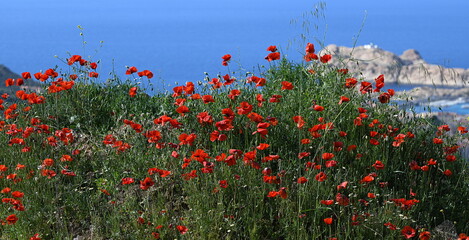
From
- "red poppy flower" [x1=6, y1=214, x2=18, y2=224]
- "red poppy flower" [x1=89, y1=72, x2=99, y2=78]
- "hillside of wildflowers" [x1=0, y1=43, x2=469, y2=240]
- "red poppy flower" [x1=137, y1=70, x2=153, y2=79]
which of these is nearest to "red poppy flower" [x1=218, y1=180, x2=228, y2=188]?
"hillside of wildflowers" [x1=0, y1=43, x2=469, y2=240]

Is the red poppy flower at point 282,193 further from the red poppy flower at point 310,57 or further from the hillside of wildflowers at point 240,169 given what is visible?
the red poppy flower at point 310,57

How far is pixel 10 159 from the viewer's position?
505 cm

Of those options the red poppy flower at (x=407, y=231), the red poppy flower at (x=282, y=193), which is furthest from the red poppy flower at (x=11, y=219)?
the red poppy flower at (x=407, y=231)

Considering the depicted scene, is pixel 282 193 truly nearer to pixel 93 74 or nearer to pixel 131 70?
pixel 131 70

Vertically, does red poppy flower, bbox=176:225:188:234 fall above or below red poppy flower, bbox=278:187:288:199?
below

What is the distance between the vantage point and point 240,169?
4145 mm

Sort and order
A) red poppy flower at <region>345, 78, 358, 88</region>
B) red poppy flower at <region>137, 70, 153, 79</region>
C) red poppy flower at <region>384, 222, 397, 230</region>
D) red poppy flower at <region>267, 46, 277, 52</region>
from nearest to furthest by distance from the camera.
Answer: red poppy flower at <region>384, 222, 397, 230</region>, red poppy flower at <region>345, 78, 358, 88</region>, red poppy flower at <region>267, 46, 277, 52</region>, red poppy flower at <region>137, 70, 153, 79</region>

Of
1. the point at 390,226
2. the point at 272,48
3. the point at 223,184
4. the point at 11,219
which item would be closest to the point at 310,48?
the point at 272,48

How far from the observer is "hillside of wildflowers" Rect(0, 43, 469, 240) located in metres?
3.88

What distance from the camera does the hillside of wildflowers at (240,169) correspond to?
388cm

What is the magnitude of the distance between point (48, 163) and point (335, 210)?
6.79 ft

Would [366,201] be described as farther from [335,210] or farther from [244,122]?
[244,122]

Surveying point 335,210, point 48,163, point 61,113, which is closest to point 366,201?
point 335,210

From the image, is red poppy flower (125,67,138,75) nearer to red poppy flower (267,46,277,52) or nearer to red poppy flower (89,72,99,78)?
red poppy flower (89,72,99,78)
